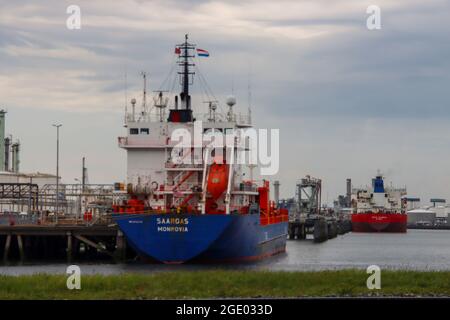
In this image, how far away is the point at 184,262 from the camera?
60000mm

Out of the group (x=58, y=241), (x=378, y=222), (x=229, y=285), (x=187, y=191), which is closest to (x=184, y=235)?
(x=187, y=191)

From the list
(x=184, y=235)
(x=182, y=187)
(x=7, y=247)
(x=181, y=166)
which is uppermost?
(x=181, y=166)

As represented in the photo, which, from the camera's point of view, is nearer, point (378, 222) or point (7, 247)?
point (7, 247)

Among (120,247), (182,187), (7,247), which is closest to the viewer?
(182,187)

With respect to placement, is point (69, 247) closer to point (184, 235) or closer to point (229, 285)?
point (184, 235)

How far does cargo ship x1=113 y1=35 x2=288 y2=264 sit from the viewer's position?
197ft

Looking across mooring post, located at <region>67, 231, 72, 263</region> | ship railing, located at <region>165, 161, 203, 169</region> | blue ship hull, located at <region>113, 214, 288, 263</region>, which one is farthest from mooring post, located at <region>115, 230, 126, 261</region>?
ship railing, located at <region>165, 161, 203, 169</region>

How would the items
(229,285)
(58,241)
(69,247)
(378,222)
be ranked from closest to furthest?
(229,285), (69,247), (58,241), (378,222)

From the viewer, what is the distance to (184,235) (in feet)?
196

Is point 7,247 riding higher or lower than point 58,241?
lower

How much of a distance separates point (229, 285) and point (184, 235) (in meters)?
24.6

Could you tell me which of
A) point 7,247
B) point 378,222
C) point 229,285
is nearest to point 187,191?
point 7,247
